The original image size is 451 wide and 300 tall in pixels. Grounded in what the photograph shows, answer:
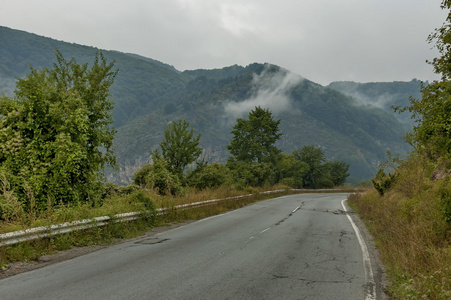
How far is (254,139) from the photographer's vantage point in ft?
185

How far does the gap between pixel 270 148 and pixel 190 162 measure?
34275 mm

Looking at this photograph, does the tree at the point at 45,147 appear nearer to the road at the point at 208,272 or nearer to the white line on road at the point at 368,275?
the road at the point at 208,272

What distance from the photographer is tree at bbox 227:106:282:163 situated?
2180 inches

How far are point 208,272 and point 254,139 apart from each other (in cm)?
5092

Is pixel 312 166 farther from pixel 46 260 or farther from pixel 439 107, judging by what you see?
pixel 46 260

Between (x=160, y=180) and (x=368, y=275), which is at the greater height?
(x=160, y=180)

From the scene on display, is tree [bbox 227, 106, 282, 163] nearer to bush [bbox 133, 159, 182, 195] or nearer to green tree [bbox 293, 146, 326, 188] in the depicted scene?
green tree [bbox 293, 146, 326, 188]

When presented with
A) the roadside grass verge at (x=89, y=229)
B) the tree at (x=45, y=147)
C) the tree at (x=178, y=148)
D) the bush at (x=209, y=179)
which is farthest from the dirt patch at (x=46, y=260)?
the tree at (x=178, y=148)

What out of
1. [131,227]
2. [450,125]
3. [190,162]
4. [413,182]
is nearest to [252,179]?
[190,162]

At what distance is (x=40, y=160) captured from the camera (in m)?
9.60

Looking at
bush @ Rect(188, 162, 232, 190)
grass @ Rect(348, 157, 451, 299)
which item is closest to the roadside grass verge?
grass @ Rect(348, 157, 451, 299)

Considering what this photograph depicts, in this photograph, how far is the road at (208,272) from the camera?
4.93 meters

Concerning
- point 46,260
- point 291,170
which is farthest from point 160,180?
point 291,170

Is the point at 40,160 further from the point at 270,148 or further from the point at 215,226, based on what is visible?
the point at 270,148
